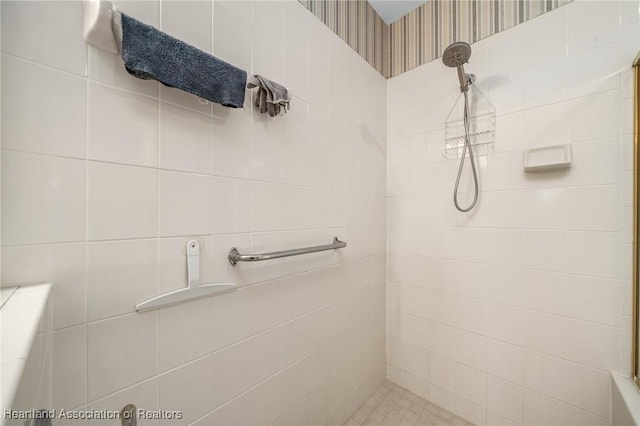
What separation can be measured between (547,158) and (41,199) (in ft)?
6.00

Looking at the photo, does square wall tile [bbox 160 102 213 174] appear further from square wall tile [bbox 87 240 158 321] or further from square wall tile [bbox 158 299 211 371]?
square wall tile [bbox 158 299 211 371]

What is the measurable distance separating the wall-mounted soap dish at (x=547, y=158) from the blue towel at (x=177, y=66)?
1339 mm

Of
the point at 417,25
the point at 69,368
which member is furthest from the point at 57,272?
the point at 417,25

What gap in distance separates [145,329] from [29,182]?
457 mm

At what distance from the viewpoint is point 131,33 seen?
0.61m

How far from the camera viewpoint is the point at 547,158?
1.18 meters

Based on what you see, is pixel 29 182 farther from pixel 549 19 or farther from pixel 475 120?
pixel 549 19

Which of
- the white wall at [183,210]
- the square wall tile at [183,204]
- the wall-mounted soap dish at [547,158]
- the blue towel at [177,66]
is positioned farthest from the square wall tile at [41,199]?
the wall-mounted soap dish at [547,158]

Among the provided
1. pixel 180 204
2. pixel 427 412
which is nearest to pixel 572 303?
pixel 427 412

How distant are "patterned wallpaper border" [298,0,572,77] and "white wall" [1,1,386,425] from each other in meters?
0.18

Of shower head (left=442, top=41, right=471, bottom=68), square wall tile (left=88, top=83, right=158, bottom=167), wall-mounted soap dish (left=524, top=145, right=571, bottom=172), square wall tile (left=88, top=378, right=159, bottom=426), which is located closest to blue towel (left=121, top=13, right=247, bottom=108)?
square wall tile (left=88, top=83, right=158, bottom=167)

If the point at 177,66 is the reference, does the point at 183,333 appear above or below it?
below

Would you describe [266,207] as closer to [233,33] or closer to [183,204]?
[183,204]

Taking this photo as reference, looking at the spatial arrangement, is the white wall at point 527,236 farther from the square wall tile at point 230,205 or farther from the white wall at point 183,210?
the square wall tile at point 230,205
